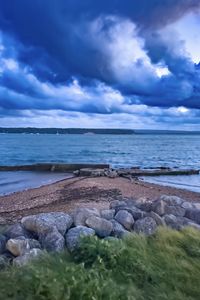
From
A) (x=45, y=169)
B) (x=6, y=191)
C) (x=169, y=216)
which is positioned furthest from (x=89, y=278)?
(x=45, y=169)

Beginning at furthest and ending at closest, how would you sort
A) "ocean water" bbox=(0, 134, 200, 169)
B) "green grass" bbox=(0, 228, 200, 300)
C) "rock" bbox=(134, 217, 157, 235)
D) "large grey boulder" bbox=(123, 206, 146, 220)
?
"ocean water" bbox=(0, 134, 200, 169) < "large grey boulder" bbox=(123, 206, 146, 220) < "rock" bbox=(134, 217, 157, 235) < "green grass" bbox=(0, 228, 200, 300)

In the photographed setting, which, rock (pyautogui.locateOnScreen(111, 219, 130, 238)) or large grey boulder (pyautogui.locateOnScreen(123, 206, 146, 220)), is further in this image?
large grey boulder (pyautogui.locateOnScreen(123, 206, 146, 220))

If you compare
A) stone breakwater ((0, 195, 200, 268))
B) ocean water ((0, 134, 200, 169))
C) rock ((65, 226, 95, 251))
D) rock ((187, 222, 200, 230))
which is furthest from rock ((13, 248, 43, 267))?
ocean water ((0, 134, 200, 169))

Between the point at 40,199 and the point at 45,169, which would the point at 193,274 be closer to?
the point at 40,199

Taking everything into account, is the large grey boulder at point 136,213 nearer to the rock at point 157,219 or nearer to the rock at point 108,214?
the rock at point 157,219

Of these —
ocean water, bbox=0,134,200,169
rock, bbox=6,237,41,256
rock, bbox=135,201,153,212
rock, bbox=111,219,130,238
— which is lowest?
ocean water, bbox=0,134,200,169

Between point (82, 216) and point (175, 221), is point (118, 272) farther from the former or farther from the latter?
point (175, 221)

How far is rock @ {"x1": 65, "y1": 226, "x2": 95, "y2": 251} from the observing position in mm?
5956

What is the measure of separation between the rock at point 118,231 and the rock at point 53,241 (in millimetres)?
920

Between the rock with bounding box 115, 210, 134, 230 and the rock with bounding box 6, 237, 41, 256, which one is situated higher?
the rock with bounding box 115, 210, 134, 230

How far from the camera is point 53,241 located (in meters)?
6.13

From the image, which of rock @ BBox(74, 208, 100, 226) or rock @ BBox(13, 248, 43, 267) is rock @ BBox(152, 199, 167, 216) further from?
rock @ BBox(13, 248, 43, 267)

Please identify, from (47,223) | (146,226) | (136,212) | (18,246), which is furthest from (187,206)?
(18,246)

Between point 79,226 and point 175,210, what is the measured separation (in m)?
2.23
